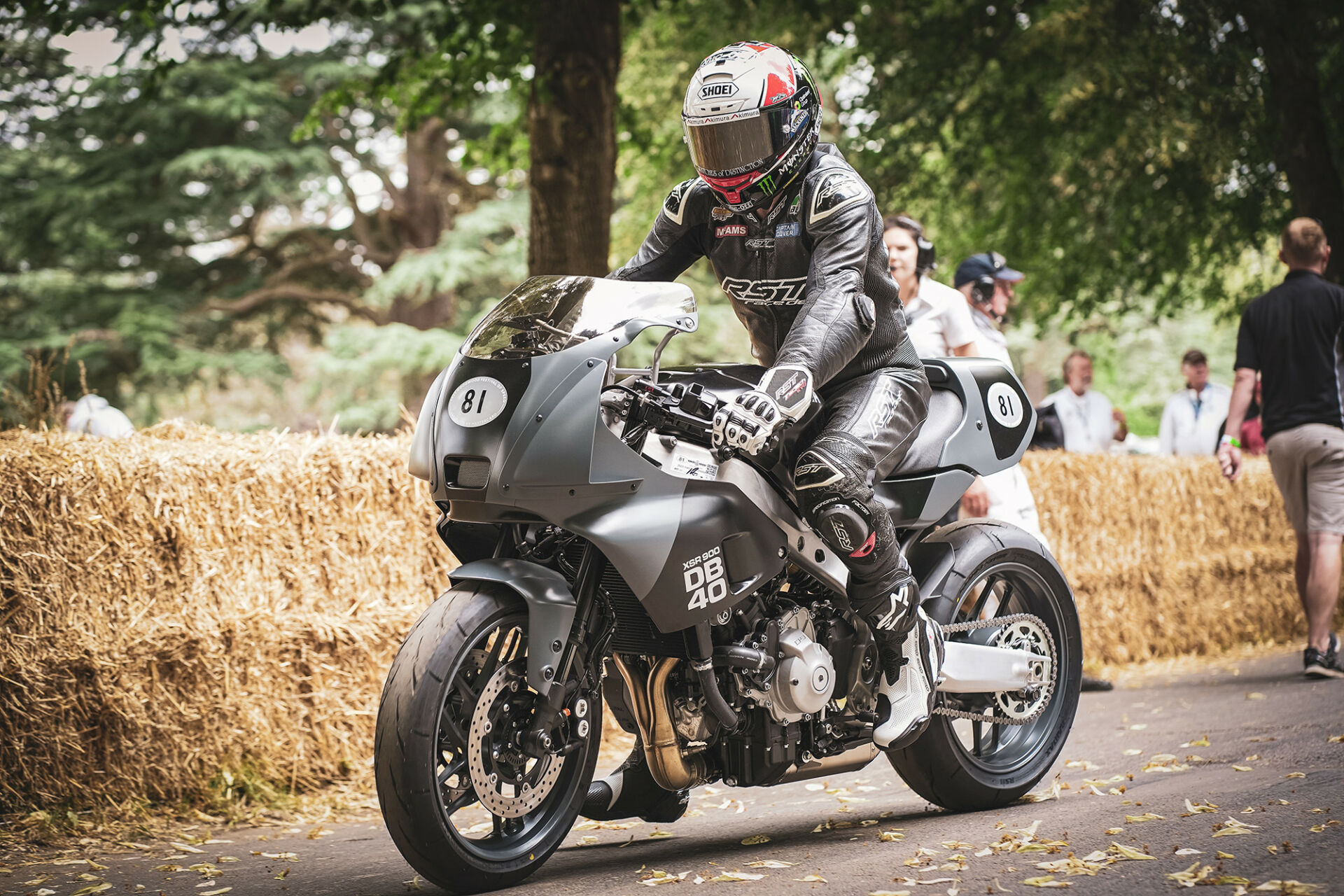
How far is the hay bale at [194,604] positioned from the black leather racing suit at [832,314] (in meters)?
2.21

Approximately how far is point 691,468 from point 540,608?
0.62 meters

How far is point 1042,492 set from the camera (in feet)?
31.0

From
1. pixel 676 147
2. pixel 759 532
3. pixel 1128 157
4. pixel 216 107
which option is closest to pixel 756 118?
pixel 759 532

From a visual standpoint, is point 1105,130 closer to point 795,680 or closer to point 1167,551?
point 1167,551

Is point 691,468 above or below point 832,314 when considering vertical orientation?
below

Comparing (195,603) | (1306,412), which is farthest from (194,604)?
(1306,412)

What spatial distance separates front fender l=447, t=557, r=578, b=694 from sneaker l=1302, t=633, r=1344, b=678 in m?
6.04

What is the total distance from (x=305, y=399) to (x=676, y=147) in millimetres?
9374

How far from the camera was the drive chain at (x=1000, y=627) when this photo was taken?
4.82 meters

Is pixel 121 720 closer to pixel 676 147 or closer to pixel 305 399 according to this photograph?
pixel 676 147

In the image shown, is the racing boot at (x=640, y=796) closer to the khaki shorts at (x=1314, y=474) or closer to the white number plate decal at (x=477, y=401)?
the white number plate decal at (x=477, y=401)

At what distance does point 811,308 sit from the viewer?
4074 millimetres

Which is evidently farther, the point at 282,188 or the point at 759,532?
the point at 282,188

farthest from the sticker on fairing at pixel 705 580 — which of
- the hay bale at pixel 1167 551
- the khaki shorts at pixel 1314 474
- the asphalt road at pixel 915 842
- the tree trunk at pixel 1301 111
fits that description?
the tree trunk at pixel 1301 111
